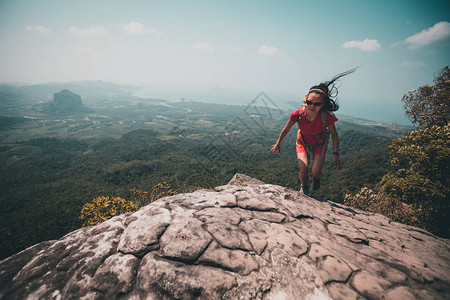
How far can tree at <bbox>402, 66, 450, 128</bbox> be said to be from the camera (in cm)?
977

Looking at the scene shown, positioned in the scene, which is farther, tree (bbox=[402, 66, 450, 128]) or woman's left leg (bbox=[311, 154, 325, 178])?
tree (bbox=[402, 66, 450, 128])

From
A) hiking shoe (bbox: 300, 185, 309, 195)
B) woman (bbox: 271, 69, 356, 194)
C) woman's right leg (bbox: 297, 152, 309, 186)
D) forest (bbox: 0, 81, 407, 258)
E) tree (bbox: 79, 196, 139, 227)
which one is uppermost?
woman (bbox: 271, 69, 356, 194)

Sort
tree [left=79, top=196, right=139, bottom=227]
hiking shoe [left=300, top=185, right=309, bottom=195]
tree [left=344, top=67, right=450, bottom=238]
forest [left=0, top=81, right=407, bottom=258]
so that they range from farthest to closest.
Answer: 1. forest [left=0, top=81, right=407, bottom=258]
2. tree [left=344, top=67, right=450, bottom=238]
3. hiking shoe [left=300, top=185, right=309, bottom=195]
4. tree [left=79, top=196, right=139, bottom=227]

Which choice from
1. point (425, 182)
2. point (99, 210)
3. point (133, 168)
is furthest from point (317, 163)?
point (133, 168)

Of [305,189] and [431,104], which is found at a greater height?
[431,104]

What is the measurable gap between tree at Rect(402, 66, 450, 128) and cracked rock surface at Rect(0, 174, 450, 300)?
385 inches

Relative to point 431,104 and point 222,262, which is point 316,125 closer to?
point 222,262

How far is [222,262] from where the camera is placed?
2787mm

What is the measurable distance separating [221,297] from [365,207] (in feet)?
37.1

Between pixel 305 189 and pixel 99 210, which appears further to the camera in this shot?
pixel 305 189

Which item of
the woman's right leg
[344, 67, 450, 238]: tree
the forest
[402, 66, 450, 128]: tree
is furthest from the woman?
[402, 66, 450, 128]: tree

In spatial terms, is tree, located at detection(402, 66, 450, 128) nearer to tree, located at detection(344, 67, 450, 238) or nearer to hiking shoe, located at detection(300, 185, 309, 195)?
tree, located at detection(344, 67, 450, 238)

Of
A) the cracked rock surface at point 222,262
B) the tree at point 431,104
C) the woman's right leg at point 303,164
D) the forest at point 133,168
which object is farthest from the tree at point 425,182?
the forest at point 133,168

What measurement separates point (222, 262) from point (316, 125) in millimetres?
4836
